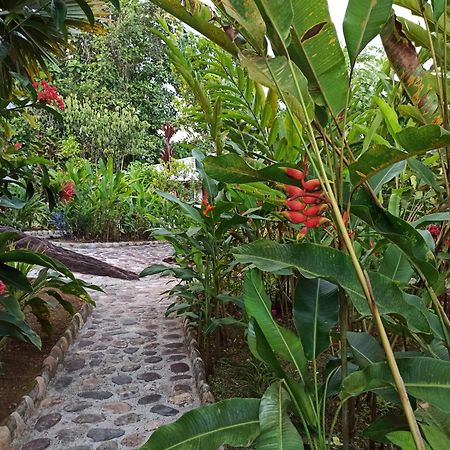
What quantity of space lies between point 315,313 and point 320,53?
0.62 m

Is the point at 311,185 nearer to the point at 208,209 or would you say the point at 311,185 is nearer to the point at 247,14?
the point at 247,14

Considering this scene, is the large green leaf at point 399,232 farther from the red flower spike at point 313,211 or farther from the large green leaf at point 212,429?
the large green leaf at point 212,429

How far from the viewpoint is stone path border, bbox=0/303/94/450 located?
1791 millimetres

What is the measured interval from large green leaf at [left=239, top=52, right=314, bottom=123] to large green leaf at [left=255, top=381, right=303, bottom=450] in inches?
24.3

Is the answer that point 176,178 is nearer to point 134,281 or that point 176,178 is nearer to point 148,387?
point 134,281

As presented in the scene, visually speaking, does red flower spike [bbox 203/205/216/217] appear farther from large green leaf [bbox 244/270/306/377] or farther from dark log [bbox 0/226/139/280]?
dark log [bbox 0/226/139/280]

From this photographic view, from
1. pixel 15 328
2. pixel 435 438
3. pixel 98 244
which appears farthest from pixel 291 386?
pixel 98 244

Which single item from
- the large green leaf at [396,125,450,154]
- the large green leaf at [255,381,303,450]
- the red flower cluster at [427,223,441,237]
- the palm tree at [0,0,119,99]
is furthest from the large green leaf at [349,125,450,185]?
the palm tree at [0,0,119,99]

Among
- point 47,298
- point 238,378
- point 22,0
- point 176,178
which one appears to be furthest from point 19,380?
point 176,178

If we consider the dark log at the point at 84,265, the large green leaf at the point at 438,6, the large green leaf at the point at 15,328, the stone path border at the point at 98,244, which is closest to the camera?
the large green leaf at the point at 438,6

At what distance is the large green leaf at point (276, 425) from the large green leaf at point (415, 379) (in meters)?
0.14

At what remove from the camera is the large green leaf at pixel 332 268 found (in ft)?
2.99

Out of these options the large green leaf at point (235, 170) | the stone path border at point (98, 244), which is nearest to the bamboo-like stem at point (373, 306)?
the large green leaf at point (235, 170)

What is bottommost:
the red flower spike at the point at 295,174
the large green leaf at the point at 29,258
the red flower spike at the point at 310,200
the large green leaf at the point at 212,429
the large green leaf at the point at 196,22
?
the large green leaf at the point at 212,429
